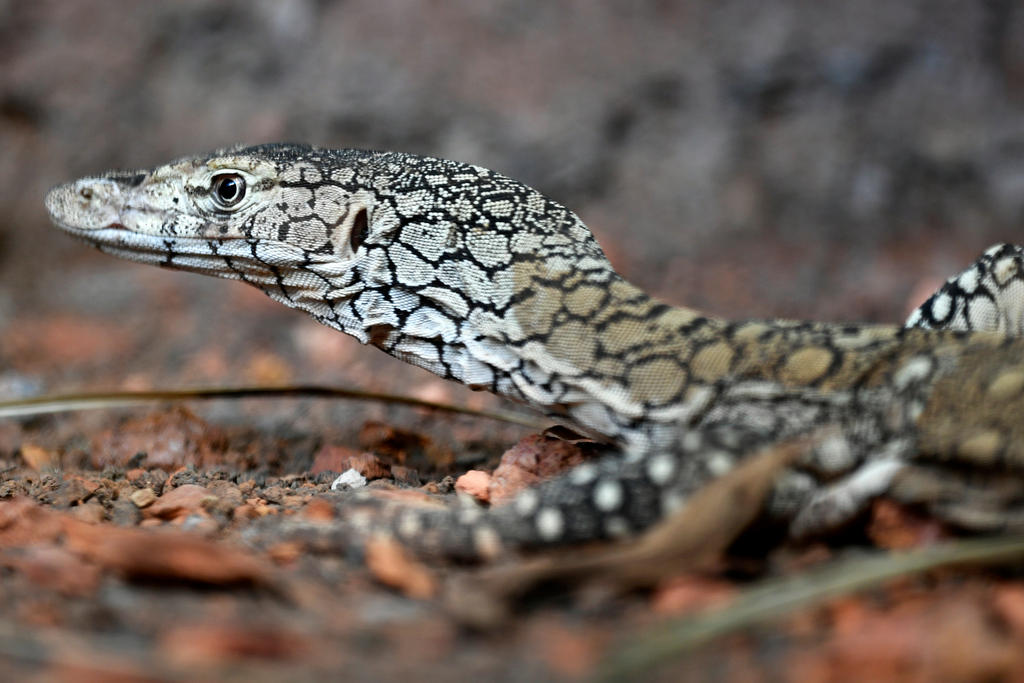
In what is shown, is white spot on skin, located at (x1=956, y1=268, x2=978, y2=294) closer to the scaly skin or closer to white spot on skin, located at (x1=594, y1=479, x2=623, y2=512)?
the scaly skin

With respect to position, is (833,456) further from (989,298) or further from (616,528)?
(989,298)

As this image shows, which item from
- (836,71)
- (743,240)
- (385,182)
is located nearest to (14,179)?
(385,182)

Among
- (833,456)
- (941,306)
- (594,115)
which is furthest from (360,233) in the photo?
(594,115)

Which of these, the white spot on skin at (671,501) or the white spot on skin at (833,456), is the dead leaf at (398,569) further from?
the white spot on skin at (833,456)

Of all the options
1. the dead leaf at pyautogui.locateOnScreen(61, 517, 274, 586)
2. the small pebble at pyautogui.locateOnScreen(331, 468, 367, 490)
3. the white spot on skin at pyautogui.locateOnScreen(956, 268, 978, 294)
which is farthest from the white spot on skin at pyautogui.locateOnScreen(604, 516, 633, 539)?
the white spot on skin at pyautogui.locateOnScreen(956, 268, 978, 294)

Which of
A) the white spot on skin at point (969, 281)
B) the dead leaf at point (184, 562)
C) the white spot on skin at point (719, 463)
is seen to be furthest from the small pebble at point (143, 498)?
the white spot on skin at point (969, 281)
